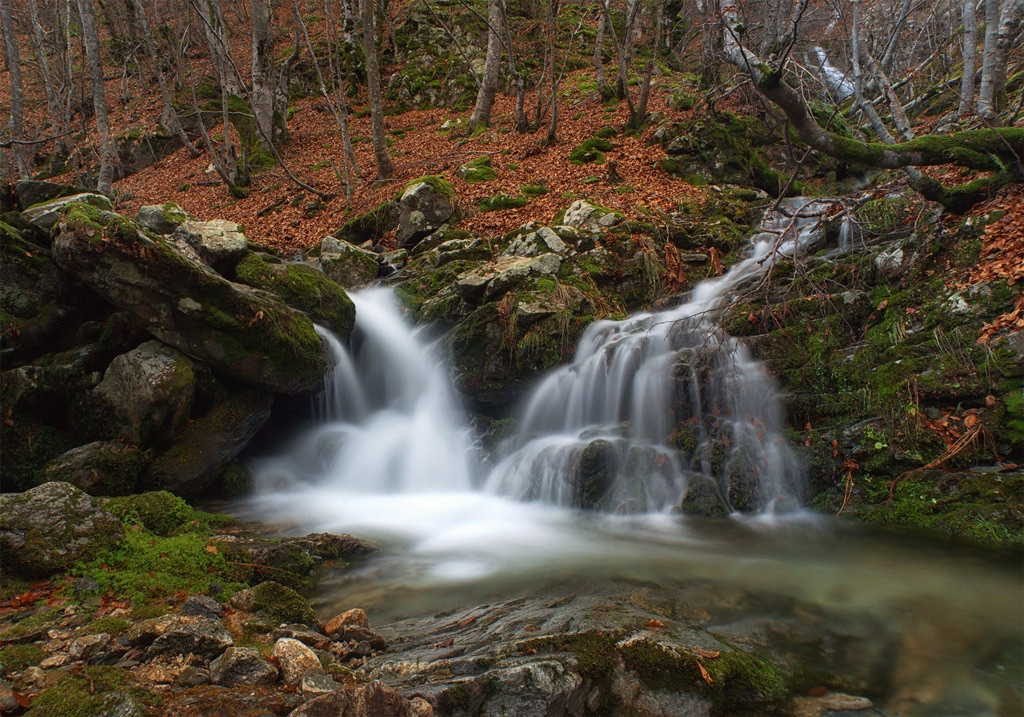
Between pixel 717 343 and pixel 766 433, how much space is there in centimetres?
136

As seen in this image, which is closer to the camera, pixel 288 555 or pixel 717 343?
pixel 288 555

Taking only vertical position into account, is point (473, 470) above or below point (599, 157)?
below

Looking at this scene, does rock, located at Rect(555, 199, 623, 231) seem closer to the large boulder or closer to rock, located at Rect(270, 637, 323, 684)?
the large boulder

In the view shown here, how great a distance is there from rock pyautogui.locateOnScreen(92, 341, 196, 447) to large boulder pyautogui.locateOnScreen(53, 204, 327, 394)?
1.11 feet

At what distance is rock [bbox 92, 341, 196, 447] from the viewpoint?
5516 mm

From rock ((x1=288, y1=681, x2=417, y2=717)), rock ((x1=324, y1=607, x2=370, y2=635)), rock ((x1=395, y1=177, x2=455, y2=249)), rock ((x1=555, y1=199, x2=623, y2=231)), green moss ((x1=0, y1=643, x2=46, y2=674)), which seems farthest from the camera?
rock ((x1=395, y1=177, x2=455, y2=249))

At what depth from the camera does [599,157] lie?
12523 millimetres

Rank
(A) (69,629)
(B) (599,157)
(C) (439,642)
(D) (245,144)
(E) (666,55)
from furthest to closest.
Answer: (E) (666,55) → (D) (245,144) → (B) (599,157) → (C) (439,642) → (A) (69,629)

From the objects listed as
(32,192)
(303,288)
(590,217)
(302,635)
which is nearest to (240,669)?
(302,635)

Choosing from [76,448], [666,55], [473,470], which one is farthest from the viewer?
[666,55]

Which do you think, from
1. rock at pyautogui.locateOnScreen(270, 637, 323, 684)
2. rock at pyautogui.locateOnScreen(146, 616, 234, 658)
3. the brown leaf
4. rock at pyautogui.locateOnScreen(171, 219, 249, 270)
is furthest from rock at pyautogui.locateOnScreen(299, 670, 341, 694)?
rock at pyautogui.locateOnScreen(171, 219, 249, 270)

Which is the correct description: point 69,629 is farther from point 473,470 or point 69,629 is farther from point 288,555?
point 473,470

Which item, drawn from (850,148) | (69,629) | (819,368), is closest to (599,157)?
(850,148)

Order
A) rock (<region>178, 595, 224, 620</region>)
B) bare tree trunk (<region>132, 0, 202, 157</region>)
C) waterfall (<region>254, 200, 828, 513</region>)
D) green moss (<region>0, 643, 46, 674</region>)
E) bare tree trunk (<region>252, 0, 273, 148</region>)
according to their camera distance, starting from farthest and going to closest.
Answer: bare tree trunk (<region>132, 0, 202, 157</region>), bare tree trunk (<region>252, 0, 273, 148</region>), waterfall (<region>254, 200, 828, 513</region>), rock (<region>178, 595, 224, 620</region>), green moss (<region>0, 643, 46, 674</region>)
